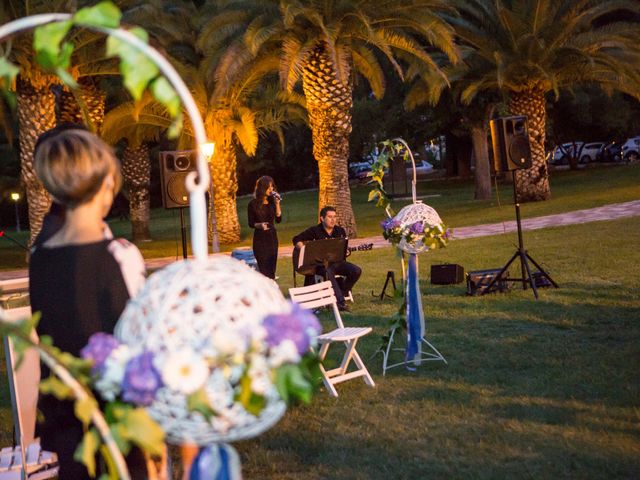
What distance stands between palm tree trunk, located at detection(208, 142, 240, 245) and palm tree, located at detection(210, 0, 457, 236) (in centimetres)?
346

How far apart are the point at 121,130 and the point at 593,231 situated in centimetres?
1318

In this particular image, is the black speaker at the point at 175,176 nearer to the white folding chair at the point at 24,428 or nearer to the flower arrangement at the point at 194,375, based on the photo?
the white folding chair at the point at 24,428

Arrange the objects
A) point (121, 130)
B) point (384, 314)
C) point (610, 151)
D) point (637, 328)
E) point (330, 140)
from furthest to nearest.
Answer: point (610, 151) → point (121, 130) → point (330, 140) → point (384, 314) → point (637, 328)

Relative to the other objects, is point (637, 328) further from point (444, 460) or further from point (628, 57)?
point (628, 57)

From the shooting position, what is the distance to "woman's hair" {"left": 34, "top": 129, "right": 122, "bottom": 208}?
274 centimetres

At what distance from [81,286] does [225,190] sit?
836 inches

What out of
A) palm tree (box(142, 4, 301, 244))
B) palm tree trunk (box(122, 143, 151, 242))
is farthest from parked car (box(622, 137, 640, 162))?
palm tree trunk (box(122, 143, 151, 242))

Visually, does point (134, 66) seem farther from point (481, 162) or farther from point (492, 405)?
point (481, 162)

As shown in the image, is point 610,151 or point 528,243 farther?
point 610,151

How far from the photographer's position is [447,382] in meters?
7.47

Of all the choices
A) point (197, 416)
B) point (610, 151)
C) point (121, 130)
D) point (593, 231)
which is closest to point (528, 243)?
point (593, 231)

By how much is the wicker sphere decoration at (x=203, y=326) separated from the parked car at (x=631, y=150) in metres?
47.1

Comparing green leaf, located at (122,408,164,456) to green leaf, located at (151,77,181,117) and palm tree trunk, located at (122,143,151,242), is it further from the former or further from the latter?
palm tree trunk, located at (122,143,151,242)

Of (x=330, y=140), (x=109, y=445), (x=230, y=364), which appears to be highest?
(x=330, y=140)
